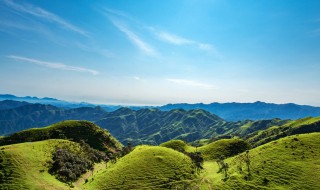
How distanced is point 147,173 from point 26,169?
2079 inches

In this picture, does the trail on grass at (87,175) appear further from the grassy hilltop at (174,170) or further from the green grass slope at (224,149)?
the green grass slope at (224,149)

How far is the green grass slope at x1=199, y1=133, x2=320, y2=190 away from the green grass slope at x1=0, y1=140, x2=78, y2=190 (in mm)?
65573

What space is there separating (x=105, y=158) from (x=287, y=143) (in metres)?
112

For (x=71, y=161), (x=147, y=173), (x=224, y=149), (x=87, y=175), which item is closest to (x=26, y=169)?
(x=71, y=161)

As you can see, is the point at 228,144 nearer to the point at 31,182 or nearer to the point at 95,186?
the point at 95,186

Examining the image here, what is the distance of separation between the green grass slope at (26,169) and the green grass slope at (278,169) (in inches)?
2582

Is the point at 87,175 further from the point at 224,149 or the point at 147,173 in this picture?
the point at 224,149

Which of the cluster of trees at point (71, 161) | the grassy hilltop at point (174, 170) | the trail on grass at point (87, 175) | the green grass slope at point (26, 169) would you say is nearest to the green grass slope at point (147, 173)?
the grassy hilltop at point (174, 170)

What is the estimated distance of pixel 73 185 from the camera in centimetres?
10525

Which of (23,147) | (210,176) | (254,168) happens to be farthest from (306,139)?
(23,147)

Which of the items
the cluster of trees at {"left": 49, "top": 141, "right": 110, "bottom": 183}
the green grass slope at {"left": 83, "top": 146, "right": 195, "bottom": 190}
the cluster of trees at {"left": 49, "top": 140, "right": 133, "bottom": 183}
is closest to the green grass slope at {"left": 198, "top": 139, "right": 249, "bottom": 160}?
the green grass slope at {"left": 83, "top": 146, "right": 195, "bottom": 190}

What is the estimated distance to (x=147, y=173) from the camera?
383 feet

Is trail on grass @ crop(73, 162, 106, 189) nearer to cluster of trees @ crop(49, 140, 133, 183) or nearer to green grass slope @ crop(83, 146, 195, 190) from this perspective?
cluster of trees @ crop(49, 140, 133, 183)

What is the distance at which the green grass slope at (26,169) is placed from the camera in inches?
3656
